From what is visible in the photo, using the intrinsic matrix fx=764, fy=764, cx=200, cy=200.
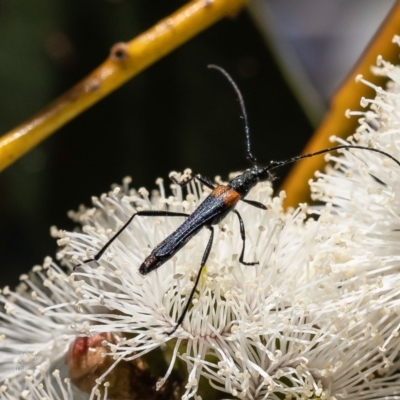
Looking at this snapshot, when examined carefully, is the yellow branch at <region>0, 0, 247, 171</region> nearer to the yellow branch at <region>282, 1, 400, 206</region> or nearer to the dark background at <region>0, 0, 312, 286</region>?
the yellow branch at <region>282, 1, 400, 206</region>

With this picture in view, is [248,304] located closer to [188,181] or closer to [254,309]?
[254,309]

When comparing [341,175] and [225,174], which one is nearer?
[341,175]

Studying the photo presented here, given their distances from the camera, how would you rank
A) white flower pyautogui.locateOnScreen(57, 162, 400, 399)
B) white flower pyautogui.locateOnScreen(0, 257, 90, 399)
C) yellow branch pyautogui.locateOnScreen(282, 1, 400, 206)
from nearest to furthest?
1. white flower pyautogui.locateOnScreen(57, 162, 400, 399)
2. white flower pyautogui.locateOnScreen(0, 257, 90, 399)
3. yellow branch pyautogui.locateOnScreen(282, 1, 400, 206)

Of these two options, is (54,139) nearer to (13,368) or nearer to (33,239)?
(33,239)

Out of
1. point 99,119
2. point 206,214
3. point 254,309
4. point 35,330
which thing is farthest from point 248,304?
point 99,119

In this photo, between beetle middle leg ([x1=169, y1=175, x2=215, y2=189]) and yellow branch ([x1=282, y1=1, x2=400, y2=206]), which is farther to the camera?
yellow branch ([x1=282, y1=1, x2=400, y2=206])

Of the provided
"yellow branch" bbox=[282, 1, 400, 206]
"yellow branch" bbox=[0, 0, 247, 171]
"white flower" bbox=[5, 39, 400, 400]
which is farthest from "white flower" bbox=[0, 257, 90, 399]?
"yellow branch" bbox=[282, 1, 400, 206]

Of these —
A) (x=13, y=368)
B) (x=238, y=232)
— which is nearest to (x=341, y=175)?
(x=238, y=232)
